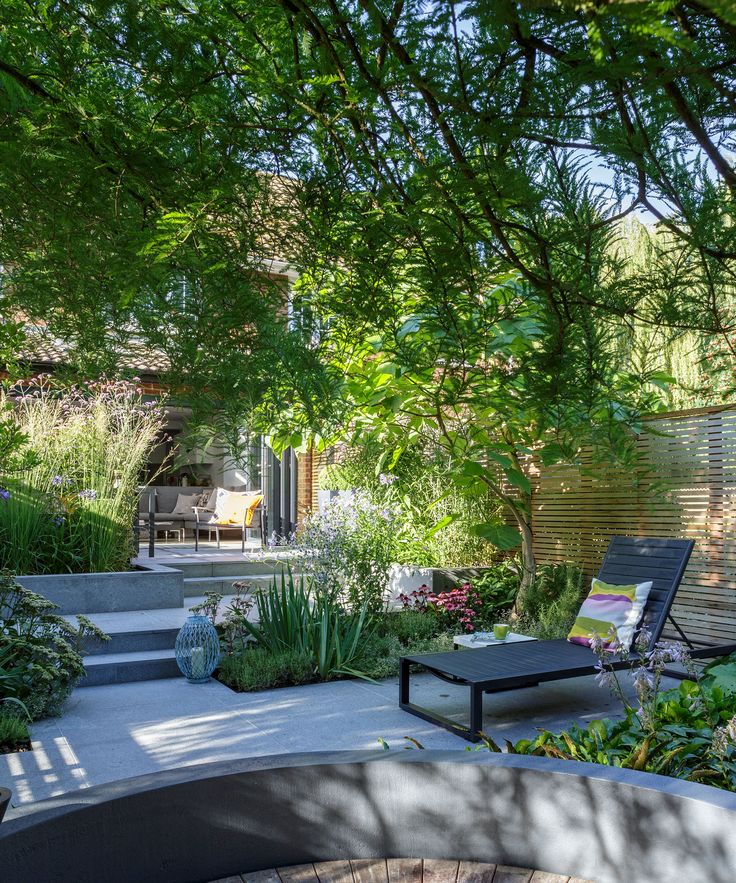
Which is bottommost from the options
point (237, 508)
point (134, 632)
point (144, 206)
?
point (134, 632)

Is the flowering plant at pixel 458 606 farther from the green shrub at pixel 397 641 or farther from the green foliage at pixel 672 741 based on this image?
the green foliage at pixel 672 741

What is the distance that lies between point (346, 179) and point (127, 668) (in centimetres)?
473

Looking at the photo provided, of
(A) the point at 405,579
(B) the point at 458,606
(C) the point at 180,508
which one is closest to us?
(B) the point at 458,606

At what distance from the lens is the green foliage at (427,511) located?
789cm

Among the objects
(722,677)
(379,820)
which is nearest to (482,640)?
(722,677)

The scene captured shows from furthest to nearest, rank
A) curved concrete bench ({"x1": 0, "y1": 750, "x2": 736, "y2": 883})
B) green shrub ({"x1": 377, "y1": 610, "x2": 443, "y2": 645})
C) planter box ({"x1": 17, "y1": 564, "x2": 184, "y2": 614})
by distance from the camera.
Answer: planter box ({"x1": 17, "y1": 564, "x2": 184, "y2": 614})
green shrub ({"x1": 377, "y1": 610, "x2": 443, "y2": 645})
curved concrete bench ({"x1": 0, "y1": 750, "x2": 736, "y2": 883})

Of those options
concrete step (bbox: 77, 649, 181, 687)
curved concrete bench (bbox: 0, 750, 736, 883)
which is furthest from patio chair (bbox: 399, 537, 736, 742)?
curved concrete bench (bbox: 0, 750, 736, 883)

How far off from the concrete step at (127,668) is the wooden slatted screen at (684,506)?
3.67 m

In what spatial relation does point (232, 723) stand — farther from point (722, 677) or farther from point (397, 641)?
point (722, 677)

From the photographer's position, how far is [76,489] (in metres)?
7.41

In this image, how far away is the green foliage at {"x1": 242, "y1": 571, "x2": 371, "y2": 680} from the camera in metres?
5.65

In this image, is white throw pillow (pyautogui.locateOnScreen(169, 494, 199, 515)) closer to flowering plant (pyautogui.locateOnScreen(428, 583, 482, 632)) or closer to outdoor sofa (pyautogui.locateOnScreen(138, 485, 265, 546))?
outdoor sofa (pyautogui.locateOnScreen(138, 485, 265, 546))

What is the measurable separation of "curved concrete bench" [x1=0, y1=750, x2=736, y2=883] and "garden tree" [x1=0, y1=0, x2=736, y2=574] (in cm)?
83

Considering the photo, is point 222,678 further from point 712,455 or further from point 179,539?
point 179,539
